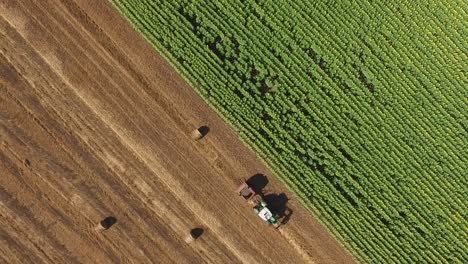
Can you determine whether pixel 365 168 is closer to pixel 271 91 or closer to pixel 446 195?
pixel 446 195

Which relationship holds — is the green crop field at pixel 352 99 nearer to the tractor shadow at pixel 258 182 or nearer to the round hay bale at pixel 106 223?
the tractor shadow at pixel 258 182

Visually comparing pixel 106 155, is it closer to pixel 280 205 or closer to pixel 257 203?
pixel 257 203

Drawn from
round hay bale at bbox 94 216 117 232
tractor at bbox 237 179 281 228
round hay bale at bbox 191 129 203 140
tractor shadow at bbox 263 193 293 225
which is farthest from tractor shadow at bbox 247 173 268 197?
round hay bale at bbox 94 216 117 232

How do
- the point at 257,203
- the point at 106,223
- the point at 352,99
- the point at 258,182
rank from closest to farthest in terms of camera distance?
1. the point at 106,223
2. the point at 257,203
3. the point at 258,182
4. the point at 352,99

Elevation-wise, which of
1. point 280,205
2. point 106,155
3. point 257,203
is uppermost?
point 106,155

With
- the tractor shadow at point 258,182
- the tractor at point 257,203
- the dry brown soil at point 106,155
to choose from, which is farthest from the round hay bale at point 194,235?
the tractor shadow at point 258,182

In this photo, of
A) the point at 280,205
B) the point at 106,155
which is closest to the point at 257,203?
the point at 280,205

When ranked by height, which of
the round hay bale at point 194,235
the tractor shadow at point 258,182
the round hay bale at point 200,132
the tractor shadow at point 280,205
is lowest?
the tractor shadow at point 280,205
